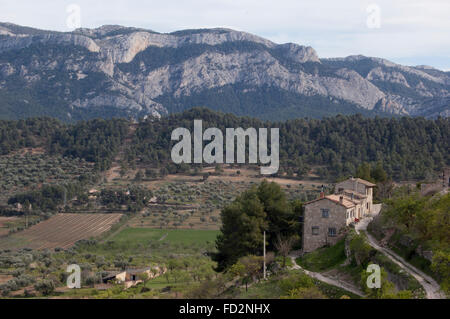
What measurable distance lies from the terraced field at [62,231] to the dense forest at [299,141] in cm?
2801

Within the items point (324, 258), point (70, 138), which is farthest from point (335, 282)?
point (70, 138)

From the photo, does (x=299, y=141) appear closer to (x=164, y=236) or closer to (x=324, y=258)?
(x=164, y=236)

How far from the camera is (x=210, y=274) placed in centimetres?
→ 4144

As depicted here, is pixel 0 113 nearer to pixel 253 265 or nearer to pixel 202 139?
pixel 202 139

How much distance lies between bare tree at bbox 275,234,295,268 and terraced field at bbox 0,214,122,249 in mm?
30061

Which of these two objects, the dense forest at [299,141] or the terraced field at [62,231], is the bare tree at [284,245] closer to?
the terraced field at [62,231]

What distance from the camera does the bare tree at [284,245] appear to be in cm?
3409

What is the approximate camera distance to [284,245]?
33969mm

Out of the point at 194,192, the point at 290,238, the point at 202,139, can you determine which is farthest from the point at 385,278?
the point at 202,139

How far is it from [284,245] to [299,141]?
7450 cm

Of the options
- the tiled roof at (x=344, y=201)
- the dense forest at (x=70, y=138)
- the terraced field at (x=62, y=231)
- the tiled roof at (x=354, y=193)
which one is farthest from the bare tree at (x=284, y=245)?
the dense forest at (x=70, y=138)

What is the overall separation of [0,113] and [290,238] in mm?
159263

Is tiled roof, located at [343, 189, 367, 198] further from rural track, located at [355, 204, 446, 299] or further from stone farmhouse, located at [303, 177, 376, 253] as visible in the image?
rural track, located at [355, 204, 446, 299]

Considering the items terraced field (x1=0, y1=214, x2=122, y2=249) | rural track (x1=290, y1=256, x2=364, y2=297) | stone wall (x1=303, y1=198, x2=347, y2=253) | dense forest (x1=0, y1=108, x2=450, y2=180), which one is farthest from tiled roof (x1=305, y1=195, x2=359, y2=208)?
dense forest (x1=0, y1=108, x2=450, y2=180)
